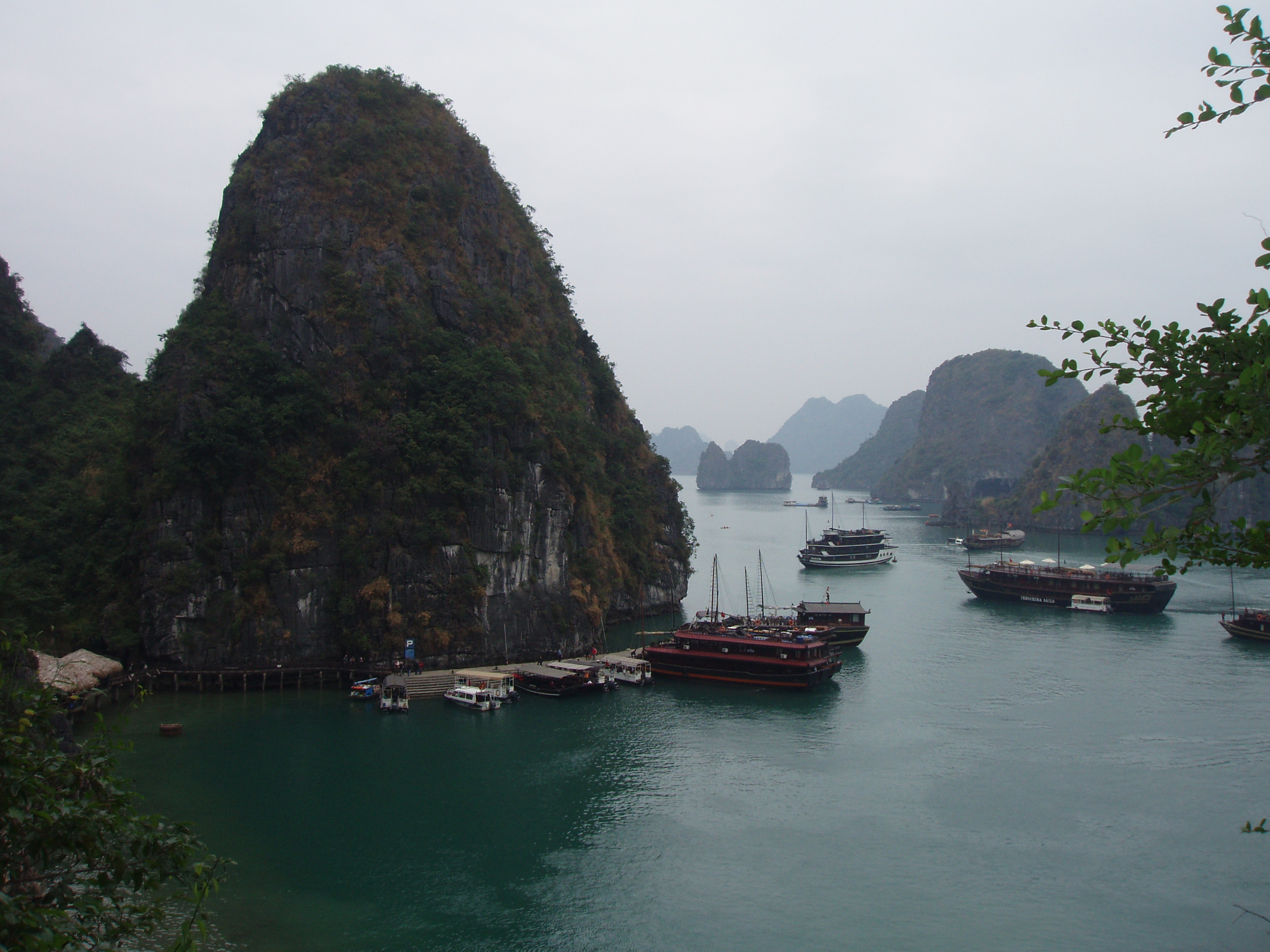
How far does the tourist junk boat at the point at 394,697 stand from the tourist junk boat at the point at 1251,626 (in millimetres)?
50546

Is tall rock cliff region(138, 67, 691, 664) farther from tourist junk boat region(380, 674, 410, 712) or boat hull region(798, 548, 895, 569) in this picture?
boat hull region(798, 548, 895, 569)

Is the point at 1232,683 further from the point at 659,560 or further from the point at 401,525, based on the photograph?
the point at 401,525

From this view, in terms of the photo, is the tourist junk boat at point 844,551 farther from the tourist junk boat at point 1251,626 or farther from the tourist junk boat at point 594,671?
the tourist junk boat at point 594,671

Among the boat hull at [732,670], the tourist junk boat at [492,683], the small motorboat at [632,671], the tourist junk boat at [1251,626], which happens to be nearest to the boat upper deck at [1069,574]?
the tourist junk boat at [1251,626]

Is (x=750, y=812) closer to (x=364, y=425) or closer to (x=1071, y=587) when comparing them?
(x=364, y=425)

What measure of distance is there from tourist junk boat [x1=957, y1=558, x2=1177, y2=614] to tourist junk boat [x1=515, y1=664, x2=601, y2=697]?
43.6 m

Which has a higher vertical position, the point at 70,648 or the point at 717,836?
the point at 70,648

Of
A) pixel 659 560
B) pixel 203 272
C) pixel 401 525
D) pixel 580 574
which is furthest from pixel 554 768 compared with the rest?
pixel 203 272

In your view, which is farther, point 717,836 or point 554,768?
point 554,768

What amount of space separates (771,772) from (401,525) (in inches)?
906

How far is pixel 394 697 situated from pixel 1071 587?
54.5 m

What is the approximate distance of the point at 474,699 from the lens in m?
40.3

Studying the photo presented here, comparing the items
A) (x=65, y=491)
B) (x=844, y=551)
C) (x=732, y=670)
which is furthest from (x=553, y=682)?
(x=844, y=551)

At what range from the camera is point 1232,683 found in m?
44.8
